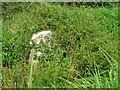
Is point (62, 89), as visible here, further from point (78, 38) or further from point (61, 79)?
point (78, 38)

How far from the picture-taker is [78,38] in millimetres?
4852

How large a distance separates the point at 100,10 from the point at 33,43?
5.19 feet

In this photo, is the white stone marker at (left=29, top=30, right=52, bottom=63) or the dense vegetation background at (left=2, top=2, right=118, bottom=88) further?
the white stone marker at (left=29, top=30, right=52, bottom=63)

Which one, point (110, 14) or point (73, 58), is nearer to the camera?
point (73, 58)

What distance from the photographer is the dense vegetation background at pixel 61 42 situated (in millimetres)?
4002

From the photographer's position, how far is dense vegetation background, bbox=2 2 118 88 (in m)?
4.00

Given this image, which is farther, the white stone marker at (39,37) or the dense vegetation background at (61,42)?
the white stone marker at (39,37)

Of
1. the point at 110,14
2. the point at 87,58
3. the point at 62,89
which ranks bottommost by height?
the point at 62,89

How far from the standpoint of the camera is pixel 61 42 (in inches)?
189

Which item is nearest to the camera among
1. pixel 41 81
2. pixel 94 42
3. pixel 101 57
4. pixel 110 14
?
pixel 41 81

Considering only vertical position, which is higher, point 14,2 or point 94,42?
point 14,2

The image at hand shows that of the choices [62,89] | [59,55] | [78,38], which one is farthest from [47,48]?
[62,89]

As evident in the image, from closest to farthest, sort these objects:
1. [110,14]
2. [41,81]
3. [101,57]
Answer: [41,81] < [101,57] < [110,14]

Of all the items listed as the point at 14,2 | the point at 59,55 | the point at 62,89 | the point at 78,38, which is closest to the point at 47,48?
the point at 59,55
